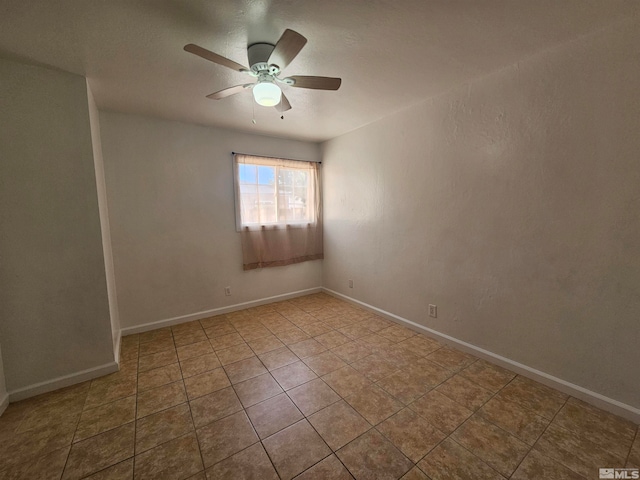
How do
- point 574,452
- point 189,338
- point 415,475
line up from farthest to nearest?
point 189,338 < point 574,452 < point 415,475

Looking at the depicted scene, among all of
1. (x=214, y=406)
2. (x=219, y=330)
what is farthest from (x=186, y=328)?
(x=214, y=406)

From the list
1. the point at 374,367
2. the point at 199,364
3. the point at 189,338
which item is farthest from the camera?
the point at 189,338

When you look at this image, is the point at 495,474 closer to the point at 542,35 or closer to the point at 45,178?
the point at 542,35

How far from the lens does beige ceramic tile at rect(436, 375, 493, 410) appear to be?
177 centimetres

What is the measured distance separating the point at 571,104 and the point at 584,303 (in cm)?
132

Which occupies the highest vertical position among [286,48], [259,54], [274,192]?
[259,54]

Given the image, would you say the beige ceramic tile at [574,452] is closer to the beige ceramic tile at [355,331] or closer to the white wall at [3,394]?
the beige ceramic tile at [355,331]

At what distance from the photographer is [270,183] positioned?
3619 mm

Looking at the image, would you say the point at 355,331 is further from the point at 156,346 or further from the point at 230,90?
the point at 230,90

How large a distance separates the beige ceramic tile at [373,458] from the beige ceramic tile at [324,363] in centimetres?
68

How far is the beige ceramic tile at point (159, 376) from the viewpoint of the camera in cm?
202

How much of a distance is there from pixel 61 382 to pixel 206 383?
1.09 m

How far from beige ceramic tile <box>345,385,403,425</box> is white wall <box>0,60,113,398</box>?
2.12 m

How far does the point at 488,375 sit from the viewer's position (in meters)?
2.05
